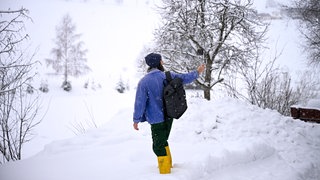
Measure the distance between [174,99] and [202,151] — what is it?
5.73 feet

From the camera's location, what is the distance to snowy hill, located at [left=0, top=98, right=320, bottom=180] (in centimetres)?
441

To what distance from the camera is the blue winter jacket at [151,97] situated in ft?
13.0

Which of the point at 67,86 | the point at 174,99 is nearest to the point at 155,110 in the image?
the point at 174,99

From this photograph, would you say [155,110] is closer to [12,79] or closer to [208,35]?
[12,79]

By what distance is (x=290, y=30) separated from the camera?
4388 centimetres

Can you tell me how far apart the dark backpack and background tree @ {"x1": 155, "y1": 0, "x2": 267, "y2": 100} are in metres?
7.31

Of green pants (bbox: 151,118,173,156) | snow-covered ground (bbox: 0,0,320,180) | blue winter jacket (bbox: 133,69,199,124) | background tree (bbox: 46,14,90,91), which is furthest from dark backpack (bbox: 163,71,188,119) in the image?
background tree (bbox: 46,14,90,91)

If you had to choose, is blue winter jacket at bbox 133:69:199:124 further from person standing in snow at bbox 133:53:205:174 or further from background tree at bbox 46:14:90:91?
background tree at bbox 46:14:90:91

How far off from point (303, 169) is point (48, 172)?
4.37m

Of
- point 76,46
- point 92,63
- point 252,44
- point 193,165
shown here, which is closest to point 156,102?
point 193,165

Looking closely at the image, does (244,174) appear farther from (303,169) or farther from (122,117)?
(122,117)

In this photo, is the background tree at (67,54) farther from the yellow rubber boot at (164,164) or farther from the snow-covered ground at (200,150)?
the yellow rubber boot at (164,164)

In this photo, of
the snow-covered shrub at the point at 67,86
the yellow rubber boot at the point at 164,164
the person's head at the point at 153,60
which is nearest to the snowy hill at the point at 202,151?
the yellow rubber boot at the point at 164,164

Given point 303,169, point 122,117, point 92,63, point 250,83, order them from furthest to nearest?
point 92,63 → point 250,83 → point 122,117 → point 303,169
